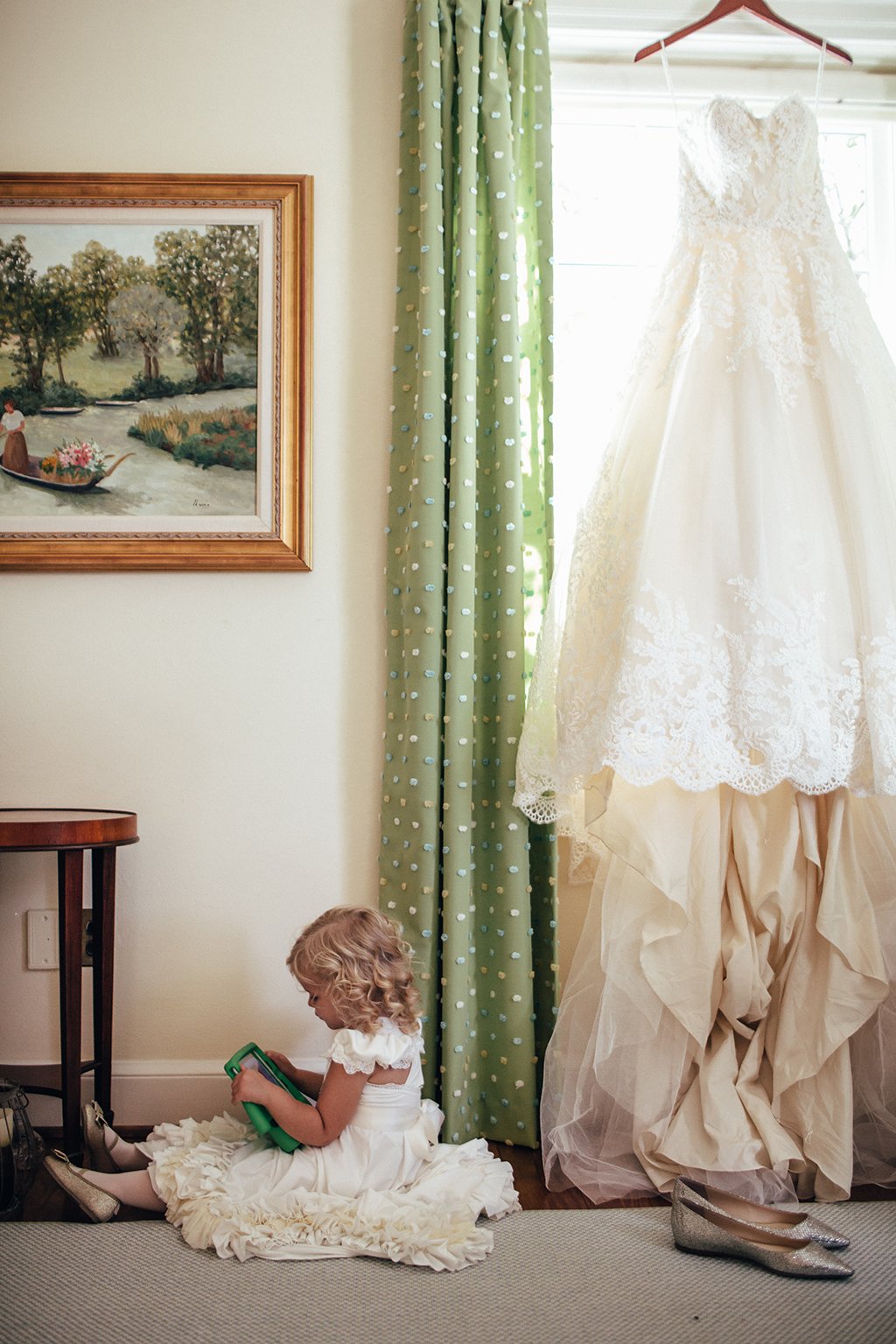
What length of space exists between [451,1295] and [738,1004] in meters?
0.61

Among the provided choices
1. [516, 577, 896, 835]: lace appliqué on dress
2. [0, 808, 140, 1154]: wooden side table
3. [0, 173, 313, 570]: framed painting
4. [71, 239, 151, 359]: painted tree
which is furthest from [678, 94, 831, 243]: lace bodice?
[0, 808, 140, 1154]: wooden side table

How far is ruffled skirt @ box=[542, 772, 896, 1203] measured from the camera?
1.54 meters

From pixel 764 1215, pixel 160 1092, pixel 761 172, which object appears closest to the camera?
pixel 764 1215

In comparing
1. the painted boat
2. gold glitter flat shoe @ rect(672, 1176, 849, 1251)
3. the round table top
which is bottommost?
gold glitter flat shoe @ rect(672, 1176, 849, 1251)

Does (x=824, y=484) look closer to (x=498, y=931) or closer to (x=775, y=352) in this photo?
(x=775, y=352)

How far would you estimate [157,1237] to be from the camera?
4.69 feet

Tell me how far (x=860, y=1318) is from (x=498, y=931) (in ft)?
2.62

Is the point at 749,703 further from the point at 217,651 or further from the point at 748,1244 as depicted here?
the point at 217,651

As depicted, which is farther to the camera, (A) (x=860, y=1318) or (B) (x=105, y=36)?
(B) (x=105, y=36)

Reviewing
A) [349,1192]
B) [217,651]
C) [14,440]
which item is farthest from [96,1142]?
[14,440]

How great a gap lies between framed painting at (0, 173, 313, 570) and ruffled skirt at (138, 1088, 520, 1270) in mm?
1046

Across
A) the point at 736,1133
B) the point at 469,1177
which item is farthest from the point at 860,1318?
the point at 469,1177

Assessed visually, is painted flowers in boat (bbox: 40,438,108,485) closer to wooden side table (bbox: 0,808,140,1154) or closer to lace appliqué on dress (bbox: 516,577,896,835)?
wooden side table (bbox: 0,808,140,1154)

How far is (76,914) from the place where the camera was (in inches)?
64.8
